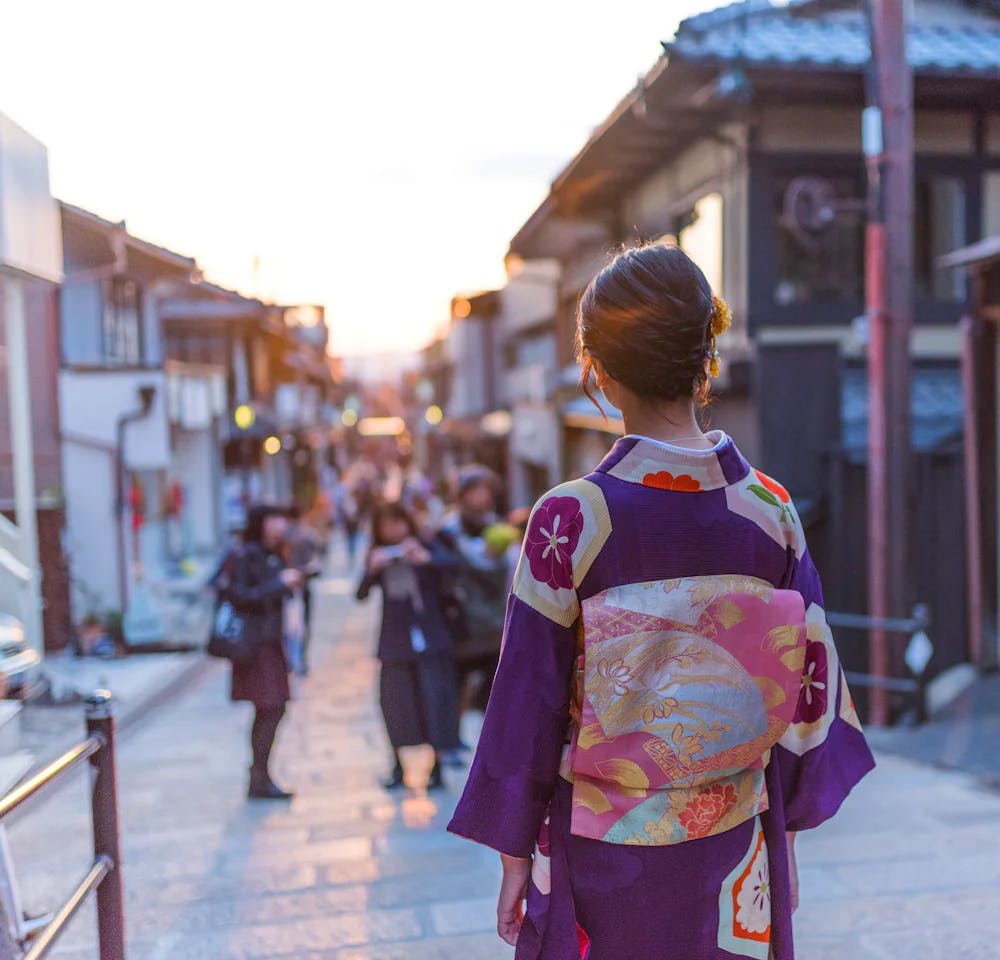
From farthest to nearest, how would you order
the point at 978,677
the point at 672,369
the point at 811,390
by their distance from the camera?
the point at 811,390 → the point at 978,677 → the point at 672,369

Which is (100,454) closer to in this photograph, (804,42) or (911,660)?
(804,42)

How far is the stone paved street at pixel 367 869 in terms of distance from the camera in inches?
141

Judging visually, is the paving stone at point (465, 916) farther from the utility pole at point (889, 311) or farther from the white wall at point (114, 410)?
the white wall at point (114, 410)

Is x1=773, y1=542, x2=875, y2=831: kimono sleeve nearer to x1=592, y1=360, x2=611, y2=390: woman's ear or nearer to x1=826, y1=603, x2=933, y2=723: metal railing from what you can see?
x1=592, y1=360, x2=611, y2=390: woman's ear

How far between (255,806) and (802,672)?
4.47 m

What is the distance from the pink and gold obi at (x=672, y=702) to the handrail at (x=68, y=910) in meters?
1.42

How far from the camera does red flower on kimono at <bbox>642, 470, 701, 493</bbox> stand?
1.80 m

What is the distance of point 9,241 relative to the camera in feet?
12.0

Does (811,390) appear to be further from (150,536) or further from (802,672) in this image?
(150,536)

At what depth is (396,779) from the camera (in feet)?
20.2

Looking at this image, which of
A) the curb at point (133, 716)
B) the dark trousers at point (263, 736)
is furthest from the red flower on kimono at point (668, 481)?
the dark trousers at point (263, 736)

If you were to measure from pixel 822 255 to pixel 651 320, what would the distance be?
8654 millimetres

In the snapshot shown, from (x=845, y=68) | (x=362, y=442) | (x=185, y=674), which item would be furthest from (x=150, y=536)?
(x=362, y=442)

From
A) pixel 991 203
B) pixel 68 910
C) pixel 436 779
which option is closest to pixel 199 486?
pixel 991 203
